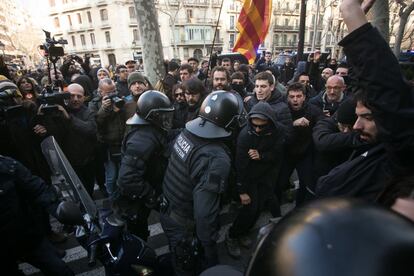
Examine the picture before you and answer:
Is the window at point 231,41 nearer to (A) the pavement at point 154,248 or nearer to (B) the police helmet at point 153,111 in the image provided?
(A) the pavement at point 154,248

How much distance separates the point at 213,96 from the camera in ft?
7.36

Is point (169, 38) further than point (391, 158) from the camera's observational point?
Yes

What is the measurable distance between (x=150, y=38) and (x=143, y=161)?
433 cm

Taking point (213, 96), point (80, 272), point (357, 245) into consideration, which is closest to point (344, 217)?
point (357, 245)

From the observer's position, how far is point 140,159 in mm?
2219

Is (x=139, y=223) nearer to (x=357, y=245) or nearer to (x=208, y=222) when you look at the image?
(x=208, y=222)

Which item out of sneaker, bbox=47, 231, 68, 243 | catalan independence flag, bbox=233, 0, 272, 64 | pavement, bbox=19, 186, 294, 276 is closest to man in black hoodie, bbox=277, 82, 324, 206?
pavement, bbox=19, 186, 294, 276

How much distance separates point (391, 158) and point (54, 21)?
56.4m

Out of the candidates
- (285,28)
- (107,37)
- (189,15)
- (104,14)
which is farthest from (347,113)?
(285,28)

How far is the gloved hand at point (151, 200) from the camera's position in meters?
2.39

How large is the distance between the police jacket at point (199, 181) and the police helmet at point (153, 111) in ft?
1.43

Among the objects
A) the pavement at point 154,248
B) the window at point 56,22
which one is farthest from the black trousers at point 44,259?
→ the window at point 56,22

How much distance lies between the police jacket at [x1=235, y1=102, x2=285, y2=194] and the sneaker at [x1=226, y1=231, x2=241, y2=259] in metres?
0.64

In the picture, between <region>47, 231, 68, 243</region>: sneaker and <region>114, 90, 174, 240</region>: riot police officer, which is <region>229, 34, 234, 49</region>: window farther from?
<region>114, 90, 174, 240</region>: riot police officer
